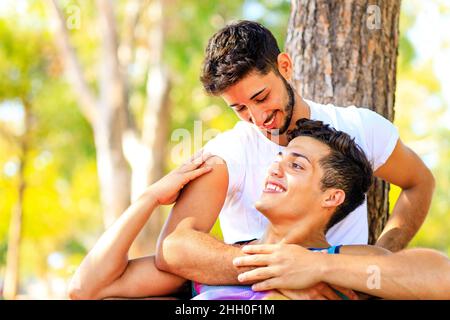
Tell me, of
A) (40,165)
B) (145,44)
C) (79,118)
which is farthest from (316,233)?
(40,165)

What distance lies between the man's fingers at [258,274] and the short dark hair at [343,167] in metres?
0.48

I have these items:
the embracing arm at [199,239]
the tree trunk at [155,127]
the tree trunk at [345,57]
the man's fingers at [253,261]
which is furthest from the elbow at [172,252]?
the tree trunk at [155,127]

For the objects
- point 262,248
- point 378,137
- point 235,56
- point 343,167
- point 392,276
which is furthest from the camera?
point 378,137

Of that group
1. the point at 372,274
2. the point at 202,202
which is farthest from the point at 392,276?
the point at 202,202

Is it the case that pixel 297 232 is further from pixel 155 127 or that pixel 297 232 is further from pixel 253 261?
pixel 155 127

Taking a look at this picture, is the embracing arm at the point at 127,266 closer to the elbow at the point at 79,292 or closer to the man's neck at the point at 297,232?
the elbow at the point at 79,292

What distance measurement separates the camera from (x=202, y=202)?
3.17 m

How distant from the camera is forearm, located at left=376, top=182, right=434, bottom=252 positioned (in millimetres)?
3855

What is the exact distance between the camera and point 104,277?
10.2ft

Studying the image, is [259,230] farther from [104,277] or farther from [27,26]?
[27,26]

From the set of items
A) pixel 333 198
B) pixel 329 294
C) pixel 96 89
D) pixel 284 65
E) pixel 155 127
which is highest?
pixel 96 89

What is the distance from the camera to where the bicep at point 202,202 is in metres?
3.14

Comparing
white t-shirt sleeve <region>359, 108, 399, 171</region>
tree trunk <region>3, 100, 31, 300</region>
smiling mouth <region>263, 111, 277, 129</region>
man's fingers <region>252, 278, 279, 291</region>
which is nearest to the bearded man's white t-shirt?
white t-shirt sleeve <region>359, 108, 399, 171</region>

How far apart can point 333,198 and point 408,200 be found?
95cm
